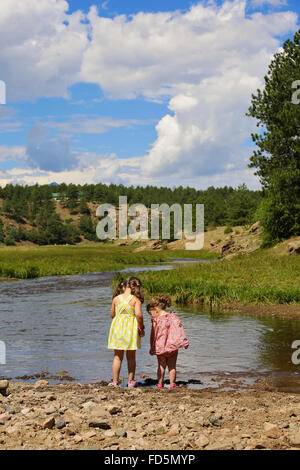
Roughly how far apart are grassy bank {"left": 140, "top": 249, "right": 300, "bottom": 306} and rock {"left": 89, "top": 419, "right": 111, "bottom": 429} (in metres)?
16.2

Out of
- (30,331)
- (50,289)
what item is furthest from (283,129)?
(30,331)

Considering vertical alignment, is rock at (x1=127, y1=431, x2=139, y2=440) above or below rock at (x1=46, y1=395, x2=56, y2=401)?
above

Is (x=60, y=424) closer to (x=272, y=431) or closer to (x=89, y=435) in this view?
(x=89, y=435)

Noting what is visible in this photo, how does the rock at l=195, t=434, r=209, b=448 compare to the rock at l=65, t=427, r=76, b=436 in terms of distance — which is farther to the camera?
the rock at l=65, t=427, r=76, b=436

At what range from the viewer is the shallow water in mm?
12312

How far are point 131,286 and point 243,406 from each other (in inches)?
140

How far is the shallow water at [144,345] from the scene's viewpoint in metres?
12.3

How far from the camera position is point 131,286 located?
11000 millimetres

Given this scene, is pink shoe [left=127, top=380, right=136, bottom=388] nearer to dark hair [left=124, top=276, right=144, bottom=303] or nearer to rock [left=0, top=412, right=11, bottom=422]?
dark hair [left=124, top=276, right=144, bottom=303]

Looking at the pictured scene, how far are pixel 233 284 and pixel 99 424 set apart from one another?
61.4ft

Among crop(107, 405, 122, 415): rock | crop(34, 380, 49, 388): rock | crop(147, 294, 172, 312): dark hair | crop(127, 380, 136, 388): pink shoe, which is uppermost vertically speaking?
crop(147, 294, 172, 312): dark hair
